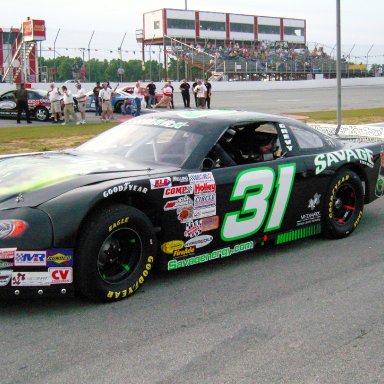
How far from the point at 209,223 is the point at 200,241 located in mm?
166

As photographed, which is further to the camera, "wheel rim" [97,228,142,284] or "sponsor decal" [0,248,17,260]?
"wheel rim" [97,228,142,284]

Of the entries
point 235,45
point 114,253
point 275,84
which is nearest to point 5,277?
point 114,253

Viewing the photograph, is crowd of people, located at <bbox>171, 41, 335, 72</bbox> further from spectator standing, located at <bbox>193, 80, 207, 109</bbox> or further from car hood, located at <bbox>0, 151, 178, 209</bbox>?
car hood, located at <bbox>0, 151, 178, 209</bbox>

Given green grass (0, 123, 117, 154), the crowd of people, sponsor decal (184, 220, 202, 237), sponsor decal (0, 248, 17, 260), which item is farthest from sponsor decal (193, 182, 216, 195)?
the crowd of people

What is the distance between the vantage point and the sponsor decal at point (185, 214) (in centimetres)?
468

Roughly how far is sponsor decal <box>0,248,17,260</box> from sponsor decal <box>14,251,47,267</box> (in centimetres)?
3

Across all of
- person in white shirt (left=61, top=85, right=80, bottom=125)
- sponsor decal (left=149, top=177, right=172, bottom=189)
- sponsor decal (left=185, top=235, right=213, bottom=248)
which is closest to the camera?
sponsor decal (left=149, top=177, right=172, bottom=189)

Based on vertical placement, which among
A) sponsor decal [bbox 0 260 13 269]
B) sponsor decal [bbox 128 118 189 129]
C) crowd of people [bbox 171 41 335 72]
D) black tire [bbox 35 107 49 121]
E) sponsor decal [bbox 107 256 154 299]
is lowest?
sponsor decal [bbox 107 256 154 299]

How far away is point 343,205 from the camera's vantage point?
6344 mm

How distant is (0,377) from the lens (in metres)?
3.18

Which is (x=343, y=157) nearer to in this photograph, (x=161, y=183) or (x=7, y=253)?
(x=161, y=183)

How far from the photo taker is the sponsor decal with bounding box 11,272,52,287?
12.8 feet

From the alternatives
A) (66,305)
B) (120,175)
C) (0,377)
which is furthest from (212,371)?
(120,175)

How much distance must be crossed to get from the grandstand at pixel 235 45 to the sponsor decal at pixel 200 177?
48042mm
